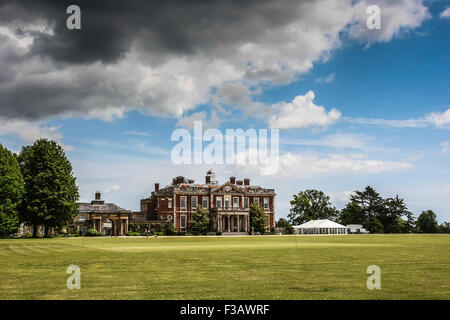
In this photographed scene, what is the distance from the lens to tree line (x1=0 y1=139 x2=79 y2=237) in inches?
1858

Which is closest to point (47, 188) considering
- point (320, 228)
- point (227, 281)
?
point (227, 281)

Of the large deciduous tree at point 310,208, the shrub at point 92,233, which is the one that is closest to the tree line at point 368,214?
the large deciduous tree at point 310,208

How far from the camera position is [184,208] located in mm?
78625

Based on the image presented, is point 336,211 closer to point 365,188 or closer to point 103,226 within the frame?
point 365,188

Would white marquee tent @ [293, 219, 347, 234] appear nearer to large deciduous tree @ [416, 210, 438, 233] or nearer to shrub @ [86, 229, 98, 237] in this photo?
large deciduous tree @ [416, 210, 438, 233]

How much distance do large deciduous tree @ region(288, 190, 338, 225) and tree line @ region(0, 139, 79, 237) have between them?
50573mm

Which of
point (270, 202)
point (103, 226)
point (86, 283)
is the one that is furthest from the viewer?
point (270, 202)

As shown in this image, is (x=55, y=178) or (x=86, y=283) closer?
(x=86, y=283)

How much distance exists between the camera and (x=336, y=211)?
95875 millimetres

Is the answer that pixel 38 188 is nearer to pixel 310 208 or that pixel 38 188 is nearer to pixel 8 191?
pixel 8 191
